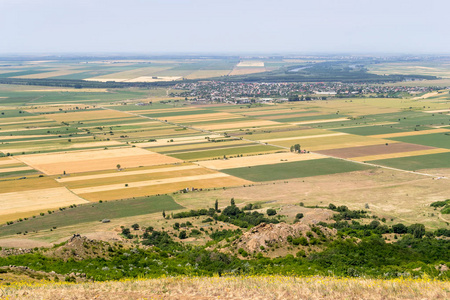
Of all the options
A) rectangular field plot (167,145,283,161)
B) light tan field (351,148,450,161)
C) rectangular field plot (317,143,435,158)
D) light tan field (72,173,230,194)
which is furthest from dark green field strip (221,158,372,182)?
rectangular field plot (167,145,283,161)

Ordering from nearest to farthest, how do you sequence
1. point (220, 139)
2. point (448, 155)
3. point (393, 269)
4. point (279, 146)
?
point (393, 269)
point (448, 155)
point (279, 146)
point (220, 139)

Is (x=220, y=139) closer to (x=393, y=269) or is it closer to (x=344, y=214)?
(x=344, y=214)

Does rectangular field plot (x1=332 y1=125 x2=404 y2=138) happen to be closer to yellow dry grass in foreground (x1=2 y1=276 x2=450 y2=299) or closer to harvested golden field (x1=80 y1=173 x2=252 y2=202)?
harvested golden field (x1=80 y1=173 x2=252 y2=202)

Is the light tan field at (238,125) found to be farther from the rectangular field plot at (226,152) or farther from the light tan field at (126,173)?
the light tan field at (126,173)

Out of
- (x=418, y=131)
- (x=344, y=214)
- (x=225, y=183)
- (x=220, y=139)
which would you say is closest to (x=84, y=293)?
(x=344, y=214)

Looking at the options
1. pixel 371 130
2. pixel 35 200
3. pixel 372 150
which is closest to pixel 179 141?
pixel 372 150

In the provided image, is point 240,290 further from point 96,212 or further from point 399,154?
point 399,154

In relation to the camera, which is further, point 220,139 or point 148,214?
point 220,139

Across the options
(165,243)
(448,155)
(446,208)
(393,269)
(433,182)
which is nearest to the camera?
(393,269)
